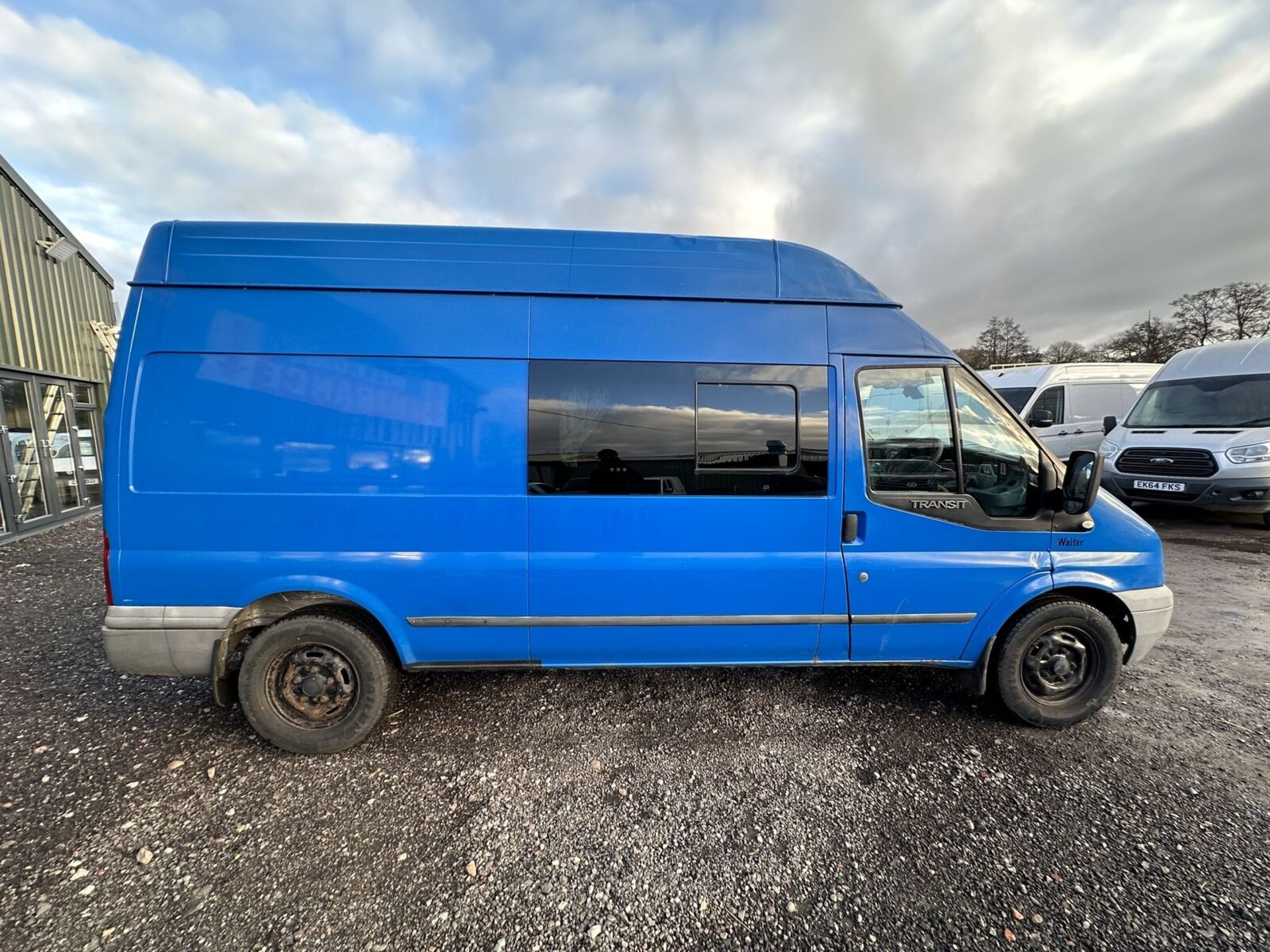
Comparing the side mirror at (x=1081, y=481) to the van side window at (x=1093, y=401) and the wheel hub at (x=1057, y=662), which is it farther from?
the van side window at (x=1093, y=401)

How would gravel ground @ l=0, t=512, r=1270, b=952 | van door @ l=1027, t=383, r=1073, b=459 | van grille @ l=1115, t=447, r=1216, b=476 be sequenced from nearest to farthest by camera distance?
gravel ground @ l=0, t=512, r=1270, b=952 → van grille @ l=1115, t=447, r=1216, b=476 → van door @ l=1027, t=383, r=1073, b=459

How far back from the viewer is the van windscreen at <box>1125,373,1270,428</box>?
726cm

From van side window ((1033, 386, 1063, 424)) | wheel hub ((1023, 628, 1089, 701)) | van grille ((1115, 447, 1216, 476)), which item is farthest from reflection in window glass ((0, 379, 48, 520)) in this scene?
van side window ((1033, 386, 1063, 424))

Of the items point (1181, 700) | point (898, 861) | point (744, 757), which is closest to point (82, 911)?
point (744, 757)

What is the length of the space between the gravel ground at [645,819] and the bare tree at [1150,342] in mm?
40840

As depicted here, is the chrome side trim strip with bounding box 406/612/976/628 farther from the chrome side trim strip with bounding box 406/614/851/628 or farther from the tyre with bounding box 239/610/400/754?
the tyre with bounding box 239/610/400/754

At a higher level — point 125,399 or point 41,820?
point 125,399

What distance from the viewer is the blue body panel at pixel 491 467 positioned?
7.73 feet

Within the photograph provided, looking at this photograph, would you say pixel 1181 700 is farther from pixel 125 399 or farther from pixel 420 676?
pixel 125 399

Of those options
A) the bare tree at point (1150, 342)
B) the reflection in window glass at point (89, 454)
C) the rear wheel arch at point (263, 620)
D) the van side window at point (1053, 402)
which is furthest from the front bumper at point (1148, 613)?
the bare tree at point (1150, 342)

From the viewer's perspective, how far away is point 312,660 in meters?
2.54

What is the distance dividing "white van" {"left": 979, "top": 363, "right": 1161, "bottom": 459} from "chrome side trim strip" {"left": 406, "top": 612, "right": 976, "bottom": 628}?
31.9 ft

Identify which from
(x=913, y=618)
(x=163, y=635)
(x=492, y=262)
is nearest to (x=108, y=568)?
(x=163, y=635)

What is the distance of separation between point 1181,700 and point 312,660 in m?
5.08
